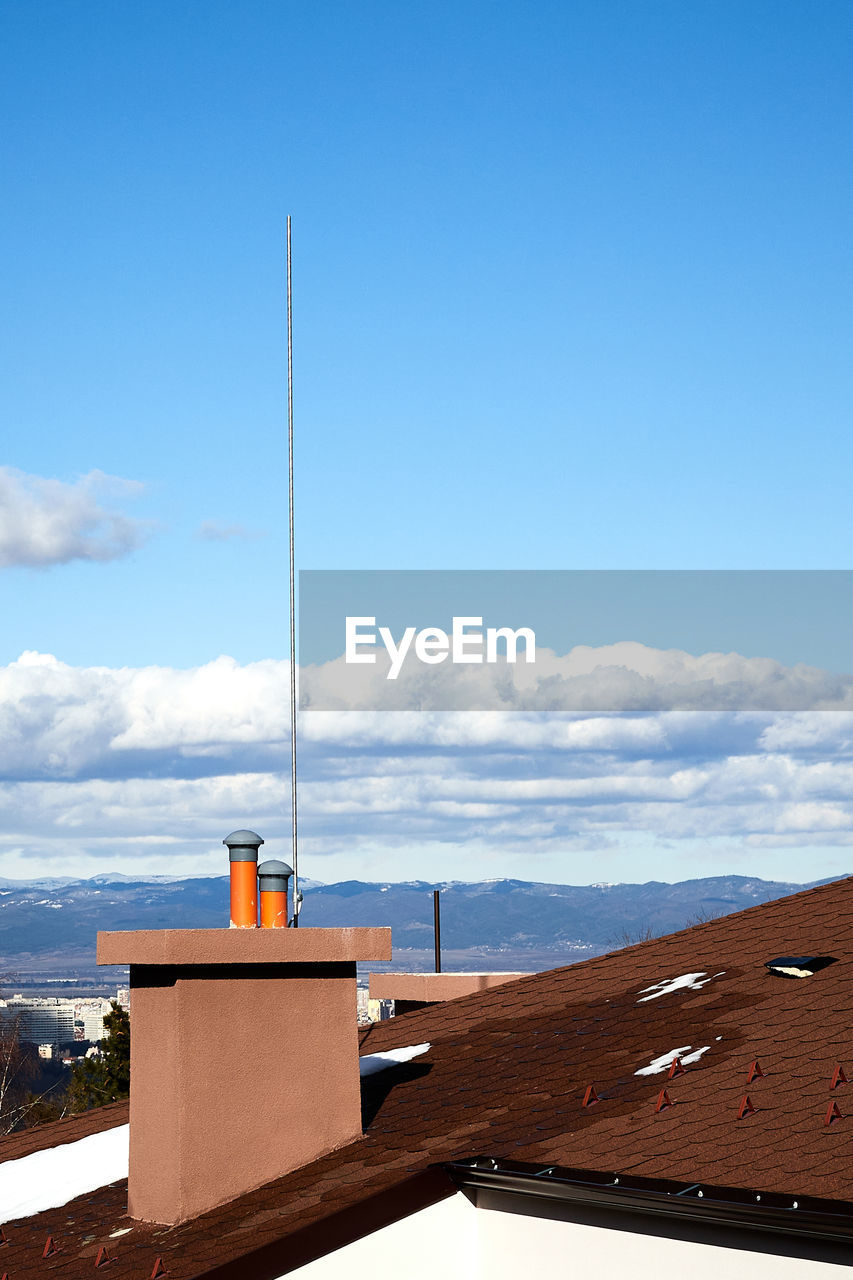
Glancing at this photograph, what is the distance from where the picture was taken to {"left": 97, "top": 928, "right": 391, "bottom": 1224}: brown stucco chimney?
829 centimetres

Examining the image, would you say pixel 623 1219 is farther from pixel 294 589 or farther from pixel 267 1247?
pixel 294 589

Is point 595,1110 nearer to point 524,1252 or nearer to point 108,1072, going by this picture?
point 524,1252

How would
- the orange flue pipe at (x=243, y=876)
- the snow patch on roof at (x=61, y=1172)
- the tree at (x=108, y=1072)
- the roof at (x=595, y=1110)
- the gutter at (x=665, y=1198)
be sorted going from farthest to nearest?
the tree at (x=108, y=1072), the snow patch on roof at (x=61, y=1172), the orange flue pipe at (x=243, y=876), the roof at (x=595, y=1110), the gutter at (x=665, y=1198)

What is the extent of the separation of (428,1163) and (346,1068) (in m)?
1.08

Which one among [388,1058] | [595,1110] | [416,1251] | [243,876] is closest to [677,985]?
[388,1058]

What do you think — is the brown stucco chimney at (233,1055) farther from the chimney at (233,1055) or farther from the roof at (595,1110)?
the roof at (595,1110)

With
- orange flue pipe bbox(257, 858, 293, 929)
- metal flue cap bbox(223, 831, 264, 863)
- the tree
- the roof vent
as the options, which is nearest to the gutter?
orange flue pipe bbox(257, 858, 293, 929)

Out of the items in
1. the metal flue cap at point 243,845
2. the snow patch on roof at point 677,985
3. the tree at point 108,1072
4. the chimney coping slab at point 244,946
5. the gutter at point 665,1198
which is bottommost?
the tree at point 108,1072

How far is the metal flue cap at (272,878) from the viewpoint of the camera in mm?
8984

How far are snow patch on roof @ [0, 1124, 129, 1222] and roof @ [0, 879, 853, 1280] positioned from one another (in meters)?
0.33

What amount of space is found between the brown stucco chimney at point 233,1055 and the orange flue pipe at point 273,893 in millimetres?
392

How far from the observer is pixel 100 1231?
867cm

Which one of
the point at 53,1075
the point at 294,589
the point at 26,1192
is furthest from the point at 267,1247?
the point at 53,1075

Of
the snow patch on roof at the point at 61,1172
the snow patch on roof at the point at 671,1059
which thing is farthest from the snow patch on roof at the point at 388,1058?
the snow patch on roof at the point at 671,1059
